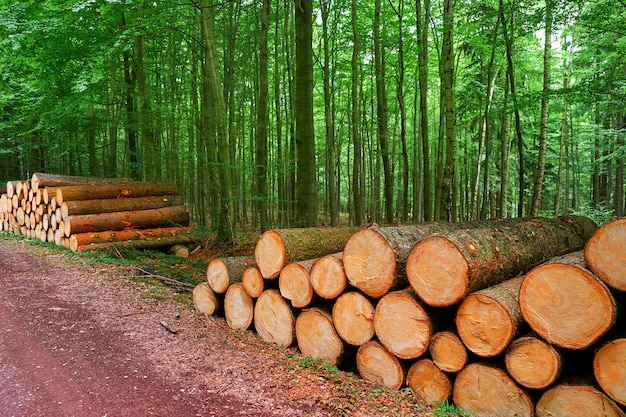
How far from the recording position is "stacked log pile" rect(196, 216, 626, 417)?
2.55 meters

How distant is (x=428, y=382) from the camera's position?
3.19m

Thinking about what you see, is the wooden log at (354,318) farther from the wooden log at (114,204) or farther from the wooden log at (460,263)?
the wooden log at (114,204)

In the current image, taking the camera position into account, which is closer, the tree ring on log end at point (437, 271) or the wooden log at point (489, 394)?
the wooden log at point (489, 394)

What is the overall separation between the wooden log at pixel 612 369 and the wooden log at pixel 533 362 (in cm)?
23

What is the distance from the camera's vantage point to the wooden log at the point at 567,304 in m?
2.50

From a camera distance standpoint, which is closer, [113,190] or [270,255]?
[270,255]

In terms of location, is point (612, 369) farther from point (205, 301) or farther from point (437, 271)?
point (205, 301)

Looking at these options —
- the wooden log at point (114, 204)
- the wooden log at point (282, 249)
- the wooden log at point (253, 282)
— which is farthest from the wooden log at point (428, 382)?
the wooden log at point (114, 204)

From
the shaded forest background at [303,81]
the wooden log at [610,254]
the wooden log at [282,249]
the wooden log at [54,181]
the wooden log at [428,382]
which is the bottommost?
the wooden log at [428,382]

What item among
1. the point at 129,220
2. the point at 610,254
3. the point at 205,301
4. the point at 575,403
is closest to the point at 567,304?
the point at 610,254

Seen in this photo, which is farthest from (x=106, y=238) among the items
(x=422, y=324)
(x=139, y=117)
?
(x=422, y=324)

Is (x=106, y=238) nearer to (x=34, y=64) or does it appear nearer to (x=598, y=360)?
(x=34, y=64)

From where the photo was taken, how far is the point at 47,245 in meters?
9.85

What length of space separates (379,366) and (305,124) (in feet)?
15.5
